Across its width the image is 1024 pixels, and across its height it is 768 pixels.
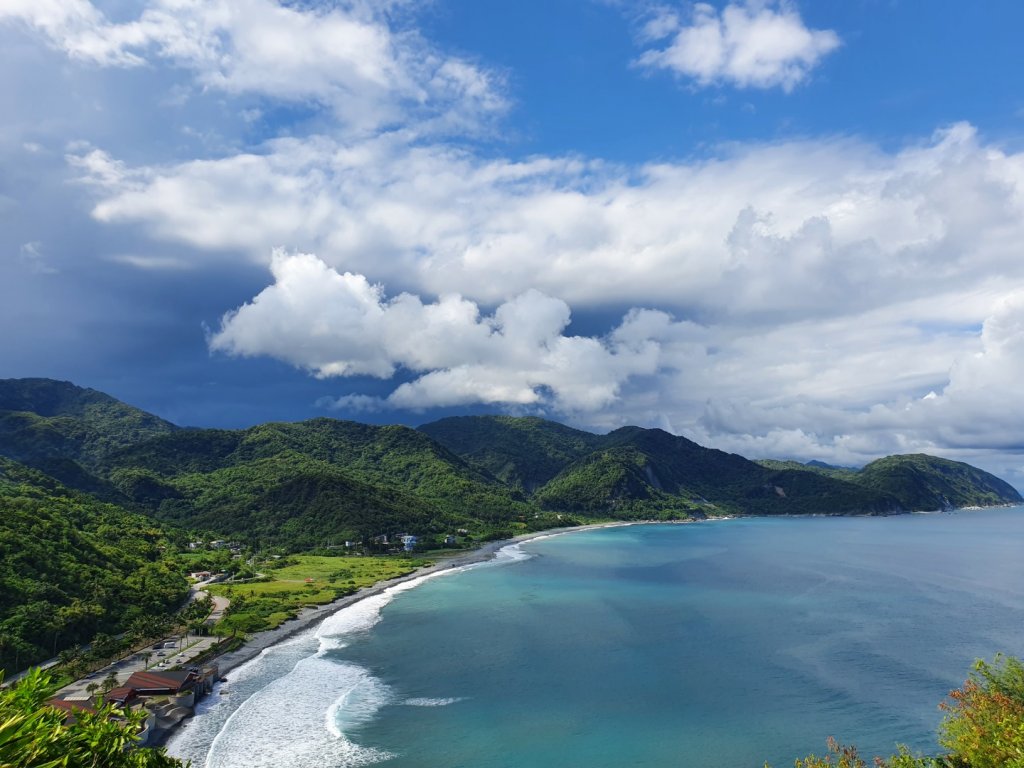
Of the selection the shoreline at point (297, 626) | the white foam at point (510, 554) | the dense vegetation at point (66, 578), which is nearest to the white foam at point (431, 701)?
the shoreline at point (297, 626)

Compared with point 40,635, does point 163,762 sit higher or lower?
higher

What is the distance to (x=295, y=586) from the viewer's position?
100875 millimetres

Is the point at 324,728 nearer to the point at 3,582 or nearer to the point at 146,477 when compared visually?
the point at 3,582

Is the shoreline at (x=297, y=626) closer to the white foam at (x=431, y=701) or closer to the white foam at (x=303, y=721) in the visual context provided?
the white foam at (x=303, y=721)

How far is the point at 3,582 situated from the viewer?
6041 cm

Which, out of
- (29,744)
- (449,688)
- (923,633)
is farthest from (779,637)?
(29,744)

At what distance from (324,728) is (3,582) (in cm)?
4059

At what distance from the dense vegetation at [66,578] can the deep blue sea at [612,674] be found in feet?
62.1

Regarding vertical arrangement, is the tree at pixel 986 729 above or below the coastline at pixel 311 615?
above

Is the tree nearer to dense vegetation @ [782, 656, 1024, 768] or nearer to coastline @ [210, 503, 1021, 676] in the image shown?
dense vegetation @ [782, 656, 1024, 768]

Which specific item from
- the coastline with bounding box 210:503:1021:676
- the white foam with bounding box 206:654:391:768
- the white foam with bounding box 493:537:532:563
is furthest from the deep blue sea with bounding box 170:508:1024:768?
the white foam with bounding box 493:537:532:563

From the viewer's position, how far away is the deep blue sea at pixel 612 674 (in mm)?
43531

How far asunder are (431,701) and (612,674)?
1930cm

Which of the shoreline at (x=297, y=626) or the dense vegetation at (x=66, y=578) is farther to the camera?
the dense vegetation at (x=66, y=578)
